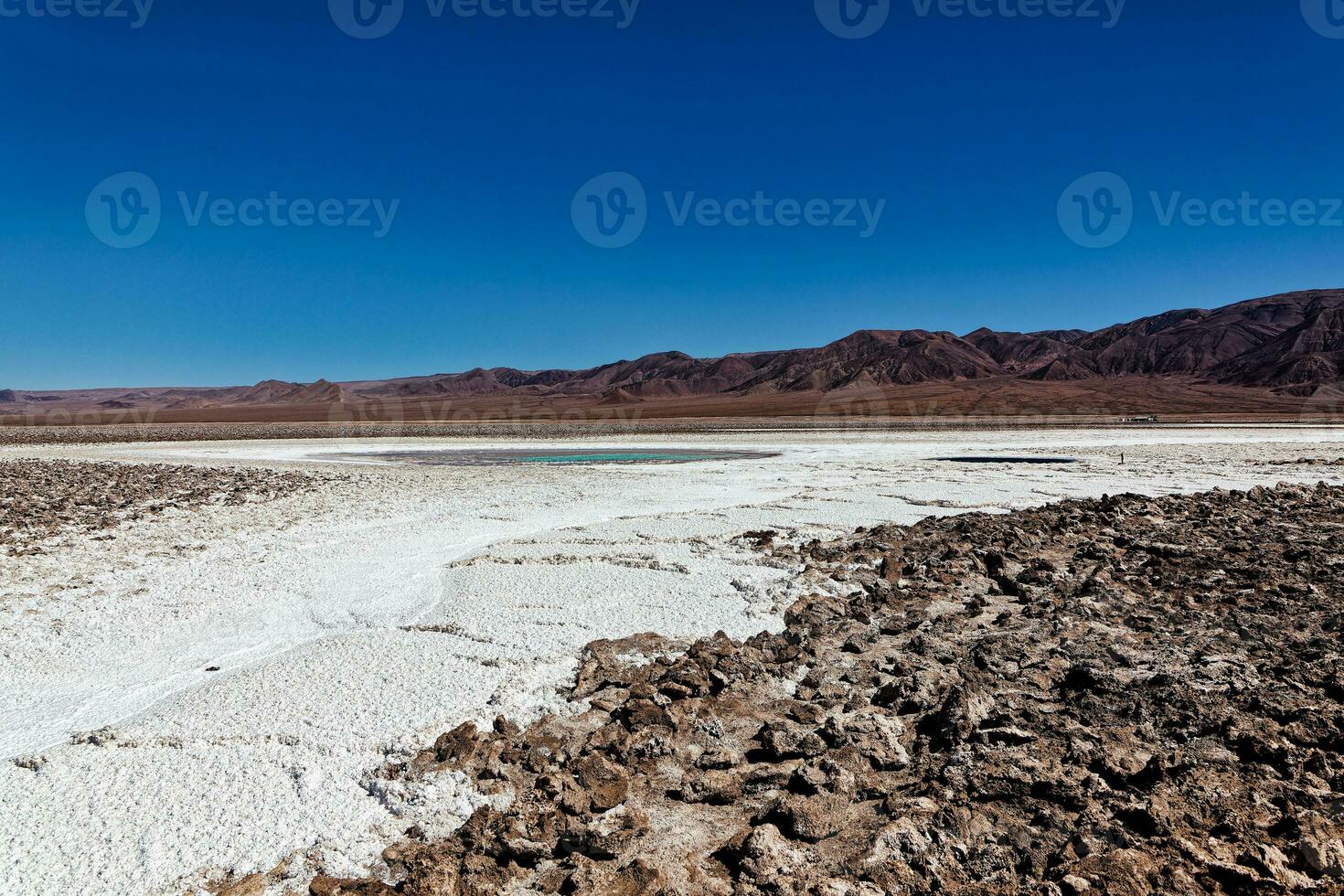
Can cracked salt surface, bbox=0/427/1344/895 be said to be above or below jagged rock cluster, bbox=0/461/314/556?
below

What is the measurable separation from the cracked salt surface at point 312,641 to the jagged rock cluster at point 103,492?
88 centimetres

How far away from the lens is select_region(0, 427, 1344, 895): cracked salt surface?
3053mm

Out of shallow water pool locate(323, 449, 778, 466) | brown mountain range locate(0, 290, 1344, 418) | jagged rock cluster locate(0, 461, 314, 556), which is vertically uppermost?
brown mountain range locate(0, 290, 1344, 418)

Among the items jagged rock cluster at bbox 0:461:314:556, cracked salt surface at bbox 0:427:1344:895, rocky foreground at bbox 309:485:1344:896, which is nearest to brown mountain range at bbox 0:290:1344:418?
jagged rock cluster at bbox 0:461:314:556

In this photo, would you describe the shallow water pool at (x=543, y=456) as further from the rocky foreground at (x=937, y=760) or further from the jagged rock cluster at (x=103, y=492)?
the rocky foreground at (x=937, y=760)

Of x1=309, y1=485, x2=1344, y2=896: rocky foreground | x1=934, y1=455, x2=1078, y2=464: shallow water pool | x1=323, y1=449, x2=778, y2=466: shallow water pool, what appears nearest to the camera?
x1=309, y1=485, x2=1344, y2=896: rocky foreground

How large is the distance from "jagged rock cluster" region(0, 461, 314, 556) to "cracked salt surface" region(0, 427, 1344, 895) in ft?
2.87

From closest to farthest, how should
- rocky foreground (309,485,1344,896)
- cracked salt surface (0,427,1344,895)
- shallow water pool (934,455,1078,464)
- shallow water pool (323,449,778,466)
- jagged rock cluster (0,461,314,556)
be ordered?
rocky foreground (309,485,1344,896), cracked salt surface (0,427,1344,895), jagged rock cluster (0,461,314,556), shallow water pool (934,455,1078,464), shallow water pool (323,449,778,466)

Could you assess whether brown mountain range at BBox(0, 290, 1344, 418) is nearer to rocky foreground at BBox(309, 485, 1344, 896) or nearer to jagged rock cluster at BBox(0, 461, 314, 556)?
jagged rock cluster at BBox(0, 461, 314, 556)

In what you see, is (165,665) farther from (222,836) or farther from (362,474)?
(362,474)

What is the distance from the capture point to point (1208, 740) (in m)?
3.44

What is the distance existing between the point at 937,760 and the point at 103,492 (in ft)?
51.5

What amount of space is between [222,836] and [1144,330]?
208052 mm

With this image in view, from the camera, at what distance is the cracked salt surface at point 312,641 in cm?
305
